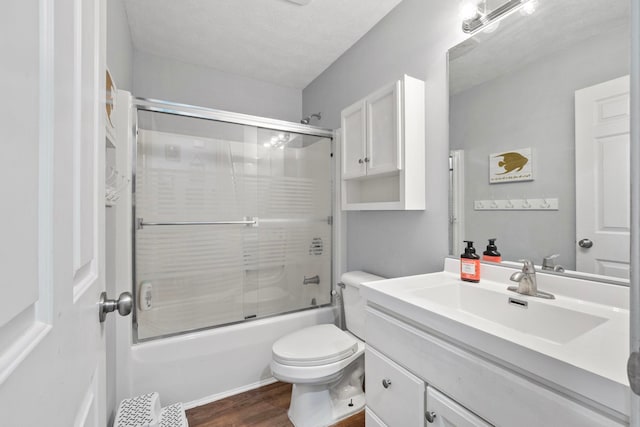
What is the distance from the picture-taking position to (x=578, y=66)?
1.00 meters

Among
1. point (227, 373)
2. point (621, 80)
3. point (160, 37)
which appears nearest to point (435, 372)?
point (621, 80)

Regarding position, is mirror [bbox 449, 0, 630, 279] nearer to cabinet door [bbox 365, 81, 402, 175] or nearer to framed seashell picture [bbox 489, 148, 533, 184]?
framed seashell picture [bbox 489, 148, 533, 184]

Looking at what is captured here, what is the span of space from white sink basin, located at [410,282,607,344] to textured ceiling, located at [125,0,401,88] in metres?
1.70

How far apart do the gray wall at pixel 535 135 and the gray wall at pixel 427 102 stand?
15 centimetres

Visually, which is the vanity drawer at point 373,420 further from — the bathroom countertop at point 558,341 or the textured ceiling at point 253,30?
the textured ceiling at point 253,30

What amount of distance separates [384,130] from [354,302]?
1062 millimetres

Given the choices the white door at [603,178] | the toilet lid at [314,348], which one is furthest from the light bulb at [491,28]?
the toilet lid at [314,348]

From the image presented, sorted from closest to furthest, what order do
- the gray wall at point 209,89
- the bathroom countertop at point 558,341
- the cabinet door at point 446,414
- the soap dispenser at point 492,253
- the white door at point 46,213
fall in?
the white door at point 46,213 → the bathroom countertop at point 558,341 → the cabinet door at point 446,414 → the soap dispenser at point 492,253 → the gray wall at point 209,89

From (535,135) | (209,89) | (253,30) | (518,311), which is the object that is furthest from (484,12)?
(209,89)

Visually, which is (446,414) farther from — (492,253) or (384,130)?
(384,130)

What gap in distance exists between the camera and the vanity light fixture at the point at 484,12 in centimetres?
117

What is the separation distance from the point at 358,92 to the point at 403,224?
1049 mm

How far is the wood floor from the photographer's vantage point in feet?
5.08

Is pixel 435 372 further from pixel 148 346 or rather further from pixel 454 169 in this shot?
pixel 148 346
